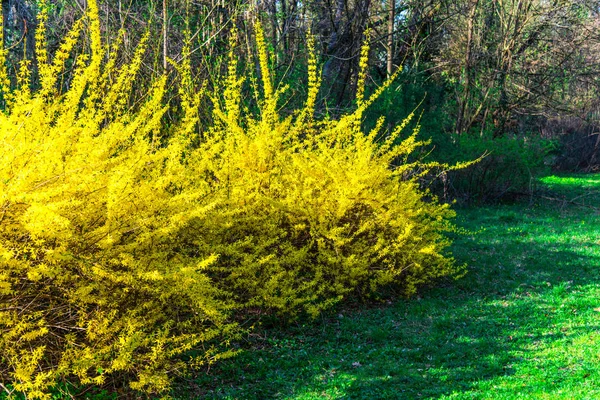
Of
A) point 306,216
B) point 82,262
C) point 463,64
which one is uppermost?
point 463,64

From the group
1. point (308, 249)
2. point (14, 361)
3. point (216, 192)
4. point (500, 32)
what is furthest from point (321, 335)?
point (500, 32)

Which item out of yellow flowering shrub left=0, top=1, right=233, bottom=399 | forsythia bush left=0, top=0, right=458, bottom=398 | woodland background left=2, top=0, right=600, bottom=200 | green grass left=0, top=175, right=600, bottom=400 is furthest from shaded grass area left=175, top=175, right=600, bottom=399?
woodland background left=2, top=0, right=600, bottom=200

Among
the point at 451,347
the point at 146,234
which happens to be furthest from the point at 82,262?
the point at 451,347

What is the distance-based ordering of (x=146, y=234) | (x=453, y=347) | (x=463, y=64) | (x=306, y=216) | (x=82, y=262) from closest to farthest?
(x=82, y=262) < (x=146, y=234) < (x=453, y=347) < (x=306, y=216) < (x=463, y=64)

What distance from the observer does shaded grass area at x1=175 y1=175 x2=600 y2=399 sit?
175 inches

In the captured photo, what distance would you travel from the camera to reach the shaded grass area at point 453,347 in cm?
445

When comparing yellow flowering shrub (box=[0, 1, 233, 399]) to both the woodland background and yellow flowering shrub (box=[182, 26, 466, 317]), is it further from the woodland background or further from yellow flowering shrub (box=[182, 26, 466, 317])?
the woodland background

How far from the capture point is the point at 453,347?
5.29 metres

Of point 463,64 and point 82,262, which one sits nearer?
point 82,262

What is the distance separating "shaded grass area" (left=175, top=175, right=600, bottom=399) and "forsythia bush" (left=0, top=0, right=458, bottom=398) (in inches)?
11.8

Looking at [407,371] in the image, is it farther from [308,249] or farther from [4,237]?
[4,237]

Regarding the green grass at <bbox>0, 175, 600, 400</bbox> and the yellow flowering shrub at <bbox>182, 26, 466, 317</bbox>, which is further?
the yellow flowering shrub at <bbox>182, 26, 466, 317</bbox>

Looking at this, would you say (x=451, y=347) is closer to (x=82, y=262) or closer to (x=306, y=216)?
(x=306, y=216)

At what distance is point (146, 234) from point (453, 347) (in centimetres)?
270
